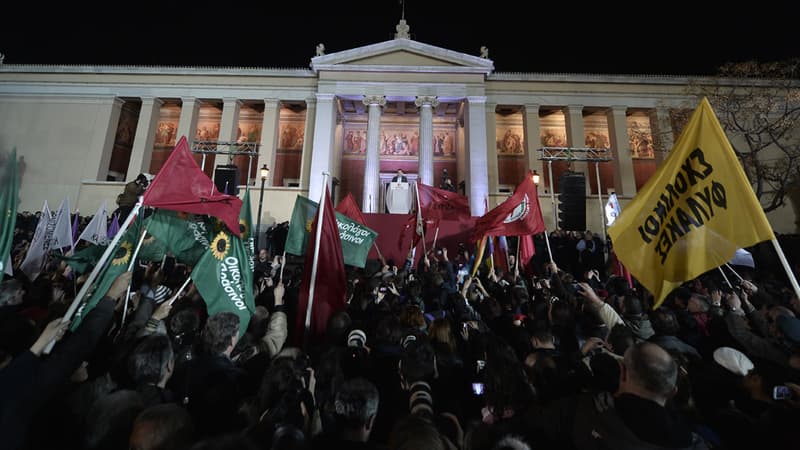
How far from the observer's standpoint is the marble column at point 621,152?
74.6ft

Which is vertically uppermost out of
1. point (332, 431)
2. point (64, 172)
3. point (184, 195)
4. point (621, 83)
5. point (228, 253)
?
point (621, 83)

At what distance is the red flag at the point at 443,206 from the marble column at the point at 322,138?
12.4m

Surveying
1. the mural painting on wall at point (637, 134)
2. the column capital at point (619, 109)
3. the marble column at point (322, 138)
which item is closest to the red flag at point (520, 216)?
the marble column at point (322, 138)

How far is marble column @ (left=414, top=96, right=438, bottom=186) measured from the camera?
21.9m

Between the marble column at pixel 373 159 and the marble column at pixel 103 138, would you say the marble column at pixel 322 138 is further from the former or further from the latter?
the marble column at pixel 103 138

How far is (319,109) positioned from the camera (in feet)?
75.8

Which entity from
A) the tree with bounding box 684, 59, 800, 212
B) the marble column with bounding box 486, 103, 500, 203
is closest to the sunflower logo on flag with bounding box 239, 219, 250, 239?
the marble column with bounding box 486, 103, 500, 203

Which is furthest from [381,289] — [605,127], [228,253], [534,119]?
[605,127]

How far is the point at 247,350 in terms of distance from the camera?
332cm

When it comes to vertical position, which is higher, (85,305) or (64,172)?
(64,172)

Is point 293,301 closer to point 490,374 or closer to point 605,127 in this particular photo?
point 490,374

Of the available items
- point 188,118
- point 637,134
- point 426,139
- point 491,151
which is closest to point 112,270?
point 426,139

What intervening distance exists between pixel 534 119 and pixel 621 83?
20.9 ft

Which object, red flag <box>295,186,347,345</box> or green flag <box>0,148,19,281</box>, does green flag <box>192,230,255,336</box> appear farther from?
green flag <box>0,148,19,281</box>
